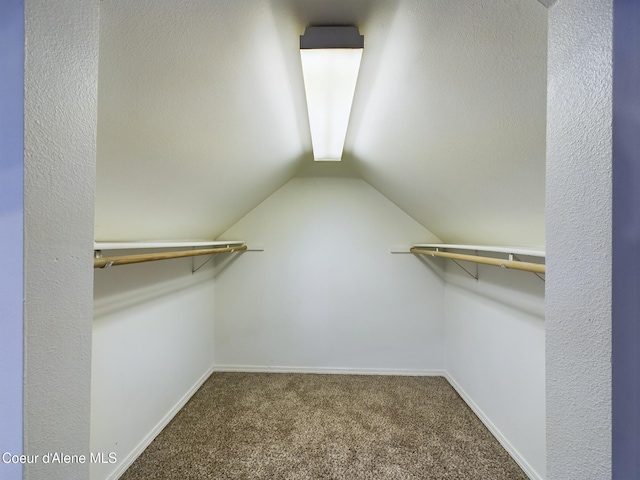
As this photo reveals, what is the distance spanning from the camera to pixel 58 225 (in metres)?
0.51

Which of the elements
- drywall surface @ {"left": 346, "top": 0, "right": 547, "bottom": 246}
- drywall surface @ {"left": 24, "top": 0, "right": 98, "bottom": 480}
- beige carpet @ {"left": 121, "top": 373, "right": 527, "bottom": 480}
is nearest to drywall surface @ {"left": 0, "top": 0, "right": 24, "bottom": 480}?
drywall surface @ {"left": 24, "top": 0, "right": 98, "bottom": 480}

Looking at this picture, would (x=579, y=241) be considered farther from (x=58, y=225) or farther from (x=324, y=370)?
(x=324, y=370)

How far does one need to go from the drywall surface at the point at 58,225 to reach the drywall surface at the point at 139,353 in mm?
952

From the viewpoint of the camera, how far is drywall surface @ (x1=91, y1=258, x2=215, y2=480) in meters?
1.35

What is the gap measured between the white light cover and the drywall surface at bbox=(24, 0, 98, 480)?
25.9 inches

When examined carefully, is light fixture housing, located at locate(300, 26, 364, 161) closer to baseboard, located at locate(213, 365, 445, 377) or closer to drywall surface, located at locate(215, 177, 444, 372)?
drywall surface, located at locate(215, 177, 444, 372)

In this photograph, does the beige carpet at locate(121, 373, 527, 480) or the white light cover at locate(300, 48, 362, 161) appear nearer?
the white light cover at locate(300, 48, 362, 161)

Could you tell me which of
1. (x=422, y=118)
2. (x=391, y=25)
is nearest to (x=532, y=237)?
(x=422, y=118)

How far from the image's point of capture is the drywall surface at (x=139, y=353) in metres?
1.35

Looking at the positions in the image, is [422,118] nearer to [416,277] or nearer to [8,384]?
[8,384]

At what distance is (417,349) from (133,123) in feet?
9.39

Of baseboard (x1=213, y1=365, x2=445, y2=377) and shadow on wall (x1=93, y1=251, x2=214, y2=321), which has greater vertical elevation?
shadow on wall (x1=93, y1=251, x2=214, y2=321)

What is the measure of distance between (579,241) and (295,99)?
1292mm

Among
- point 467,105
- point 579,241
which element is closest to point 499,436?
point 579,241
